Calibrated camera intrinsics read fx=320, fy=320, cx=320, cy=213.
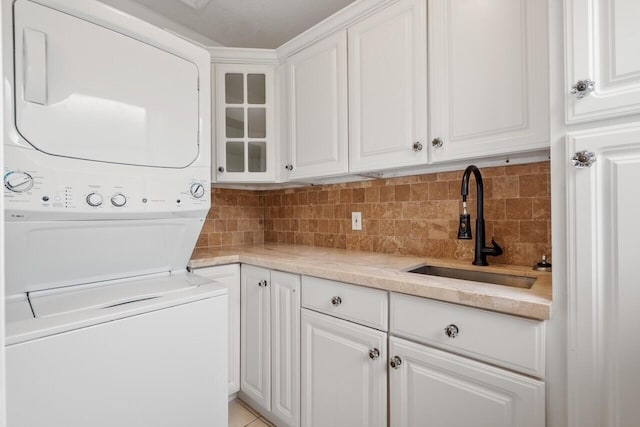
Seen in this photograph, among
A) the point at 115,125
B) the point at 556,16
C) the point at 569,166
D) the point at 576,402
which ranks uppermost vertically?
the point at 556,16

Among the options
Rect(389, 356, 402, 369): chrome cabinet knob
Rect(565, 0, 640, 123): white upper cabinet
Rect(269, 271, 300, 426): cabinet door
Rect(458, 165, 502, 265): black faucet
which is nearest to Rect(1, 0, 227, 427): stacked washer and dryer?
Rect(269, 271, 300, 426): cabinet door

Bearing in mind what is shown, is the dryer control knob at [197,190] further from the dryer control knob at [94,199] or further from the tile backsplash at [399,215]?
the tile backsplash at [399,215]

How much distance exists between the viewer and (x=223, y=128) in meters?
2.02

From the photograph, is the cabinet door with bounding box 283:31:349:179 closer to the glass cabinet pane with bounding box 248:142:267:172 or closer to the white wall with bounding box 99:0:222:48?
the glass cabinet pane with bounding box 248:142:267:172

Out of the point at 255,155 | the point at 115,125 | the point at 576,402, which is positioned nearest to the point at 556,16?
the point at 576,402

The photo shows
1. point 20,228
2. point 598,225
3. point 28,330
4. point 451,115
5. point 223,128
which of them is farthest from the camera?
point 223,128

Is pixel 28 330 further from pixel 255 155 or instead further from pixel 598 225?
pixel 598 225

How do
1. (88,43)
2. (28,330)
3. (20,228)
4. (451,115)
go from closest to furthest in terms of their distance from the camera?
(28,330)
(20,228)
(88,43)
(451,115)

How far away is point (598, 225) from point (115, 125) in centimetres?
156

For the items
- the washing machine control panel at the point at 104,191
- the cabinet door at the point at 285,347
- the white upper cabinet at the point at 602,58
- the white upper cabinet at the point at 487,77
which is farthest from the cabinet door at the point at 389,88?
the washing machine control panel at the point at 104,191

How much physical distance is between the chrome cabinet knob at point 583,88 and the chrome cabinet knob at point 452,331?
75cm

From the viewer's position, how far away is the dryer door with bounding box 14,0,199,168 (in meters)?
1.02

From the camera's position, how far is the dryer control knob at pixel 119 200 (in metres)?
1.17

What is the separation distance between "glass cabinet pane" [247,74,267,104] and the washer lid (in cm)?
120
